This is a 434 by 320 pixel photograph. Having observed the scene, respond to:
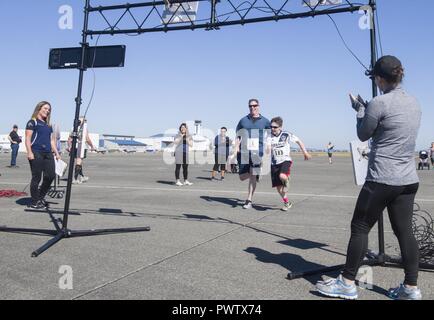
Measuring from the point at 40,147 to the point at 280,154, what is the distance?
4.62 m

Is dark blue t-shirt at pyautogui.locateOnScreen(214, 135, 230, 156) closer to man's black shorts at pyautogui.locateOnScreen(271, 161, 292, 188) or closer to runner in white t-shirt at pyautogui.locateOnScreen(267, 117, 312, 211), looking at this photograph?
runner in white t-shirt at pyautogui.locateOnScreen(267, 117, 312, 211)

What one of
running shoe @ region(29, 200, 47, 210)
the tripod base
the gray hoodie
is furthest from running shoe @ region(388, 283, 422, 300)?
running shoe @ region(29, 200, 47, 210)

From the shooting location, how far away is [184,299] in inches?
126

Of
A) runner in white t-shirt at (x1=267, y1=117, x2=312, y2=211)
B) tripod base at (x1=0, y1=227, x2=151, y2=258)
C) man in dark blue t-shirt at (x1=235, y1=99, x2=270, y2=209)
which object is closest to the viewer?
tripod base at (x1=0, y1=227, x2=151, y2=258)

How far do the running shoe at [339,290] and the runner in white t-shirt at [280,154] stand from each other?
4773mm

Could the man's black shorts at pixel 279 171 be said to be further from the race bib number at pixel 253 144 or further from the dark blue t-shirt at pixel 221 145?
the dark blue t-shirt at pixel 221 145

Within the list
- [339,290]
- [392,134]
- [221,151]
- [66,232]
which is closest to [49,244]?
[66,232]

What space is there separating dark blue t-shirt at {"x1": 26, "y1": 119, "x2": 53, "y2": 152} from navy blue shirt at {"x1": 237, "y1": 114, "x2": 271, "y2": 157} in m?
3.77

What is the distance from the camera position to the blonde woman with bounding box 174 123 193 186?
13.0m

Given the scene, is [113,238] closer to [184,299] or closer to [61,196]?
[184,299]

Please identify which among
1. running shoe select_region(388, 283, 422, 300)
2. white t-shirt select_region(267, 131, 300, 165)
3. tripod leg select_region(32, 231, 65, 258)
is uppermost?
white t-shirt select_region(267, 131, 300, 165)

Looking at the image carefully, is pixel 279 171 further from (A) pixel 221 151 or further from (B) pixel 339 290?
(A) pixel 221 151

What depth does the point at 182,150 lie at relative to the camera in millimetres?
13086

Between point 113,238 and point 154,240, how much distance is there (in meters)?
0.56
